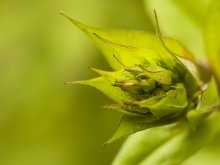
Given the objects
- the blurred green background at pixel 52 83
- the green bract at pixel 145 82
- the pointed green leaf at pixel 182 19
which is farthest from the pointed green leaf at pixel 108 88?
the blurred green background at pixel 52 83

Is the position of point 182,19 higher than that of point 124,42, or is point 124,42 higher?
point 124,42

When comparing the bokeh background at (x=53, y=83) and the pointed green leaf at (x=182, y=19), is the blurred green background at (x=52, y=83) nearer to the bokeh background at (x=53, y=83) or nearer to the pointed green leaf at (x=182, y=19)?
the bokeh background at (x=53, y=83)

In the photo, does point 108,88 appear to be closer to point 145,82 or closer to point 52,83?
point 145,82

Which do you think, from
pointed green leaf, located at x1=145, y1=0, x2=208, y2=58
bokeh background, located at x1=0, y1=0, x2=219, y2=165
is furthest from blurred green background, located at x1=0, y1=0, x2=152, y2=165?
pointed green leaf, located at x1=145, y1=0, x2=208, y2=58

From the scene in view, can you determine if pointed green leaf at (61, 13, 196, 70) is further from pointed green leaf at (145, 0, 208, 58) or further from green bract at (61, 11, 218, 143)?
pointed green leaf at (145, 0, 208, 58)

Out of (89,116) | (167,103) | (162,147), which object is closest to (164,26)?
(162,147)

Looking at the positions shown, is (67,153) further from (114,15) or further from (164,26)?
(164,26)

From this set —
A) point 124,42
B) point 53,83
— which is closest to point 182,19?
point 124,42
